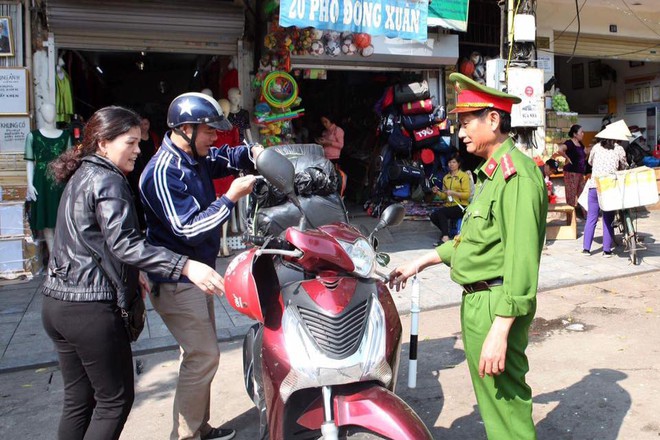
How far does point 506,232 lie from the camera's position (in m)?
2.39

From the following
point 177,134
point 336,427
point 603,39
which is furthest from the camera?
point 603,39

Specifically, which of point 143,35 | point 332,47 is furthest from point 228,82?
point 332,47

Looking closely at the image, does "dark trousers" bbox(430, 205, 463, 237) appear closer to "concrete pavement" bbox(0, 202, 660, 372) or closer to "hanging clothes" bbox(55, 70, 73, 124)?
"concrete pavement" bbox(0, 202, 660, 372)

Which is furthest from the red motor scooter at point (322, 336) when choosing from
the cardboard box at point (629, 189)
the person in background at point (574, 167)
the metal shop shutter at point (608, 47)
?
the metal shop shutter at point (608, 47)

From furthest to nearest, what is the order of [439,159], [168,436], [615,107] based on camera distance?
[615,107] → [439,159] → [168,436]

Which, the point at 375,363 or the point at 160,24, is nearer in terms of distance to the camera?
the point at 375,363

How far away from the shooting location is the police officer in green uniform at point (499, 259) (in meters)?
2.32

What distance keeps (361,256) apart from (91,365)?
4.05ft

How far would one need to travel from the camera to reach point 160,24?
780 centimetres

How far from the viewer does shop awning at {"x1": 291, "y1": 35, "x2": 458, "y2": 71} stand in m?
9.29

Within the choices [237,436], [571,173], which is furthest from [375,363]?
[571,173]

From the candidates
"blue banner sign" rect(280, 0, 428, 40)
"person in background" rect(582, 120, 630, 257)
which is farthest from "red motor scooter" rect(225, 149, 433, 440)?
"person in background" rect(582, 120, 630, 257)

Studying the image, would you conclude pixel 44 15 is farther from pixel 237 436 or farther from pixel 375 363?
pixel 375 363

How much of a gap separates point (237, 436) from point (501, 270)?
6.45 feet
